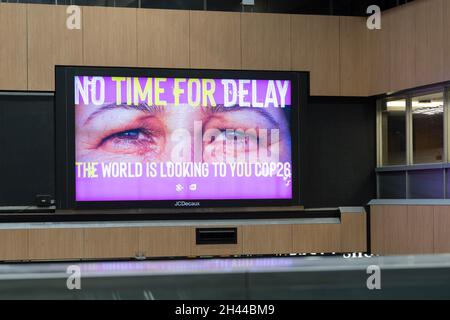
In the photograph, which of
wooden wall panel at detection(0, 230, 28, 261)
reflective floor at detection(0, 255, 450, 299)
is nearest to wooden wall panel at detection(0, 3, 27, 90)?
wooden wall panel at detection(0, 230, 28, 261)

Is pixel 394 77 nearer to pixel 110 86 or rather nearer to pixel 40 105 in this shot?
pixel 110 86

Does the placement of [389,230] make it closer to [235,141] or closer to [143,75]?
[235,141]

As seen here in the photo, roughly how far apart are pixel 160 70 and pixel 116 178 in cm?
133

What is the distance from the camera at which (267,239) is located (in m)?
6.71

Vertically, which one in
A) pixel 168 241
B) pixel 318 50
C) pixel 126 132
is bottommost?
pixel 168 241

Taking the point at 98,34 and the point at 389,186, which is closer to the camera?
the point at 98,34

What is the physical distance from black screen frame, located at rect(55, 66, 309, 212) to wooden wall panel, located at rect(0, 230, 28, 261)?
1.69 ft

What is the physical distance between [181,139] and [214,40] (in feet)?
4.09

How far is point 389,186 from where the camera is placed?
706 cm

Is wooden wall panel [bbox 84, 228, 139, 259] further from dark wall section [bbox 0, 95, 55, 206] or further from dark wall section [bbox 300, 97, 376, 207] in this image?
dark wall section [bbox 300, 97, 376, 207]

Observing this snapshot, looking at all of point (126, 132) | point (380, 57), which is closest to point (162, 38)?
point (126, 132)

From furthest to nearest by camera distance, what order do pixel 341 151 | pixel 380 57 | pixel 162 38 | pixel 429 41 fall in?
pixel 341 151 → pixel 380 57 → pixel 162 38 → pixel 429 41

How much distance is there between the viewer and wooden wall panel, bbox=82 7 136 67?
6.55 m
